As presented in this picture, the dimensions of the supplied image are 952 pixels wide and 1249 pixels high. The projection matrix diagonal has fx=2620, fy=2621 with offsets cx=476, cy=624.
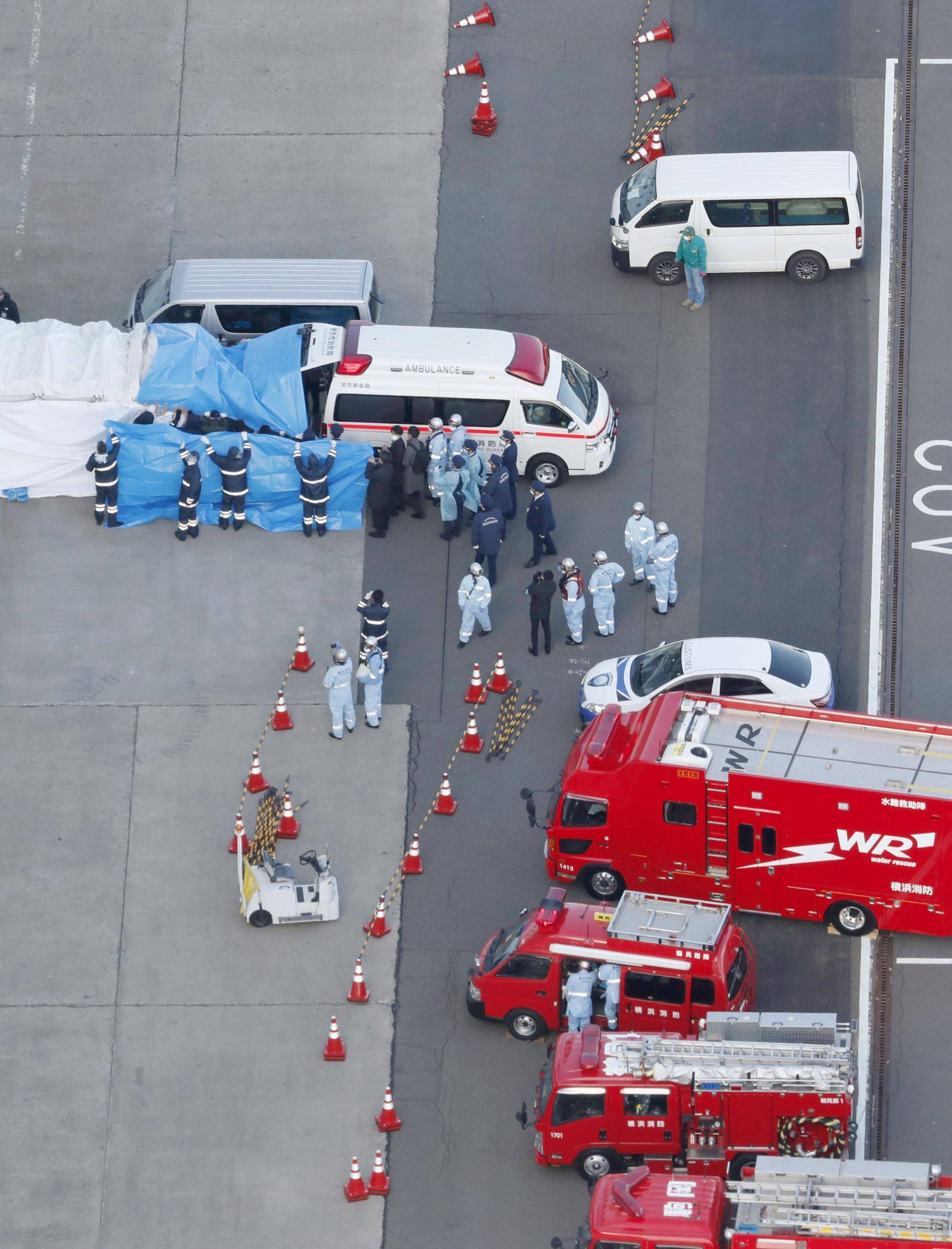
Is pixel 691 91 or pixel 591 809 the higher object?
pixel 691 91

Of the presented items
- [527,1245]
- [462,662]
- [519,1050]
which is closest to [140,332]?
[462,662]

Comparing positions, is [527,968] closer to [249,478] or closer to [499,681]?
[499,681]

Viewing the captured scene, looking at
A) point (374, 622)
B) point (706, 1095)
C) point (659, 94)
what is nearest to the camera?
point (706, 1095)

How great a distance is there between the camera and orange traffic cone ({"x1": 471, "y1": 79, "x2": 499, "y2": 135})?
159 ft

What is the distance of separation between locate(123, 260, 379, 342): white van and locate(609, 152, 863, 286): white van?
194 inches

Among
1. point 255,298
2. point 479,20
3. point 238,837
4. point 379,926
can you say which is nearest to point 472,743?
point 379,926

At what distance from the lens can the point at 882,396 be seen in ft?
144

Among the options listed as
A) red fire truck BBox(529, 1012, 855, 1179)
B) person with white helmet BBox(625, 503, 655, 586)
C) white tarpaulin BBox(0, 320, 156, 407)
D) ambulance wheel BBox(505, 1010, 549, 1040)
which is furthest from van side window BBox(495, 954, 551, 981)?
white tarpaulin BBox(0, 320, 156, 407)

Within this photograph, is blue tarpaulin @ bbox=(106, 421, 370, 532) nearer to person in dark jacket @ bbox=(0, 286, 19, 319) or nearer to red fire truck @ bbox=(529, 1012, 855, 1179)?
person in dark jacket @ bbox=(0, 286, 19, 319)

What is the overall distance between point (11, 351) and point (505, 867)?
497 inches

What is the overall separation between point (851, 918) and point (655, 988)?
3604 millimetres

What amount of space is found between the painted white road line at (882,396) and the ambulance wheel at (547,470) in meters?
5.05

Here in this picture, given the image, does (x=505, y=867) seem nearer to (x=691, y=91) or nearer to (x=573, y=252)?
(x=573, y=252)

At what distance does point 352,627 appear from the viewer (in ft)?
133
